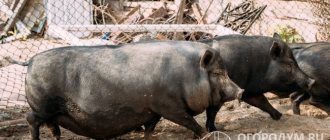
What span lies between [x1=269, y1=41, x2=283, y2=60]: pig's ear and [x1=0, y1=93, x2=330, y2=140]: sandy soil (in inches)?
24.6

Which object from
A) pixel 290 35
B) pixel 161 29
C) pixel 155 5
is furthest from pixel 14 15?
pixel 290 35

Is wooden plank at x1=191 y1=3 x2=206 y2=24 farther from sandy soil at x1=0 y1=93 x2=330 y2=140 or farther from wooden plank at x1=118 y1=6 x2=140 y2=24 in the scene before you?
sandy soil at x1=0 y1=93 x2=330 y2=140

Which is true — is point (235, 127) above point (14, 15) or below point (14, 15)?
above

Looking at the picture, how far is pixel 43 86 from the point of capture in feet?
13.4

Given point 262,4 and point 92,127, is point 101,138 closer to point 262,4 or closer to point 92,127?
point 92,127

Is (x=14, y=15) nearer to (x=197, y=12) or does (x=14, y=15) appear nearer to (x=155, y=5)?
(x=155, y=5)

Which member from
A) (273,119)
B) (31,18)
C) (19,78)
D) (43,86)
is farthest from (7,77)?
(31,18)

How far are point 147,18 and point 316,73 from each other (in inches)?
207

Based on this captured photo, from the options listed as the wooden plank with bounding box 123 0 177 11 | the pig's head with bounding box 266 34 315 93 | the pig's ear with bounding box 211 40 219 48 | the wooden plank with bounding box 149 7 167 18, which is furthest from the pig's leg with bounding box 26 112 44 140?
the wooden plank with bounding box 123 0 177 11

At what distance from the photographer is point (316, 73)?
5.73m

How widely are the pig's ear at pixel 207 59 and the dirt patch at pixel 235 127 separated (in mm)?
688

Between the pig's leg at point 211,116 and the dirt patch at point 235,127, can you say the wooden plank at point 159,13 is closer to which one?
the dirt patch at point 235,127

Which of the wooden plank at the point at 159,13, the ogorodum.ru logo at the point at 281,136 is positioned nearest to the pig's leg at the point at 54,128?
the ogorodum.ru logo at the point at 281,136

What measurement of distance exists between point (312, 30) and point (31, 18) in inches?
213
